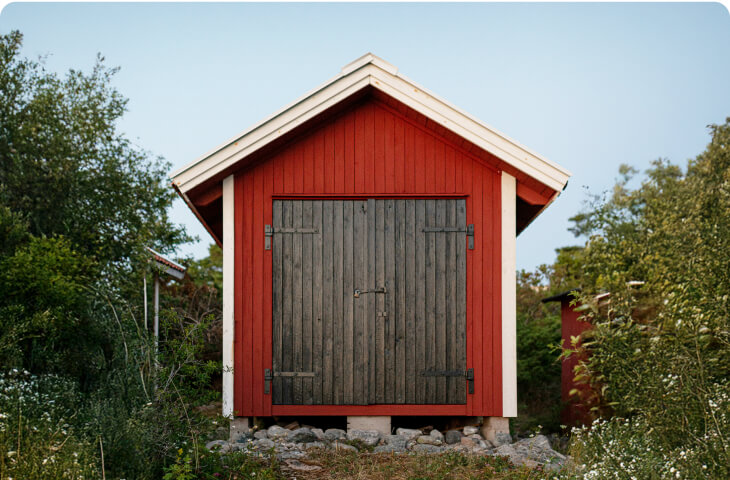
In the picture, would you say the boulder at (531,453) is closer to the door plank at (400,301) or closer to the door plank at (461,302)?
the door plank at (461,302)

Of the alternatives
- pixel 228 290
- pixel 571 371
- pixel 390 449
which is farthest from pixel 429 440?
pixel 571 371

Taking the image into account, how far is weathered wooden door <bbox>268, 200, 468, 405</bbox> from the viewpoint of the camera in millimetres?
7746

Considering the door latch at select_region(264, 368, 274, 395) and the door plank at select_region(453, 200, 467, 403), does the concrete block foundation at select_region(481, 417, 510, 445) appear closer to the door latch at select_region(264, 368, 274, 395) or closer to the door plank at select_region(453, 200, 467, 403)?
the door plank at select_region(453, 200, 467, 403)

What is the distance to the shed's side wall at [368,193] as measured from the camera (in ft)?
25.4

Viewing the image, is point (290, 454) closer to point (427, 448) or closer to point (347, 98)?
point (427, 448)

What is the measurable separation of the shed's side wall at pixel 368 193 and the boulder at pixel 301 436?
0.47 meters

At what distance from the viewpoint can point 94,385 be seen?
7.47 m

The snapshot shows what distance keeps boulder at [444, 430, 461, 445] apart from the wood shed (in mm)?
257

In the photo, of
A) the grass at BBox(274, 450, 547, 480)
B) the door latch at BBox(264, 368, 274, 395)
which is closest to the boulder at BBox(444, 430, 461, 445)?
the grass at BBox(274, 450, 547, 480)

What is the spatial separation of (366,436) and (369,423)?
1.37 feet

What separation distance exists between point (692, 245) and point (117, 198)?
1096cm

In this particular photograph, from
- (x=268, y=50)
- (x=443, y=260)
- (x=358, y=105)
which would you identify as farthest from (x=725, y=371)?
(x=268, y=50)

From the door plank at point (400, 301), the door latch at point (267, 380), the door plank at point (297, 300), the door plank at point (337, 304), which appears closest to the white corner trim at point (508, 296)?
the door plank at point (400, 301)

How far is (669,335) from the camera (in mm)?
7281
